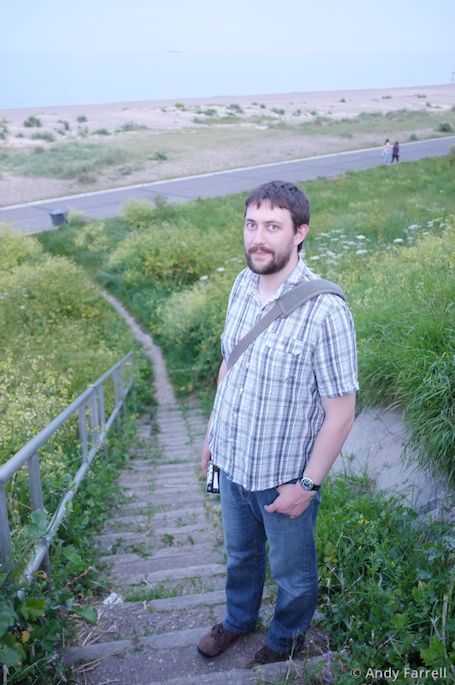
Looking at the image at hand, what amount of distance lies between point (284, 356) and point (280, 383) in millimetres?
114

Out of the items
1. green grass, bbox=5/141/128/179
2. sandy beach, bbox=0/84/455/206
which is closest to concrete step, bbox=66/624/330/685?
sandy beach, bbox=0/84/455/206

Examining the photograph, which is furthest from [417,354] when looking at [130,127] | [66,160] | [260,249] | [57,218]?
[130,127]

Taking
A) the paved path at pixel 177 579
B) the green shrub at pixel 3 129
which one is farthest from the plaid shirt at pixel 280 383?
the green shrub at pixel 3 129

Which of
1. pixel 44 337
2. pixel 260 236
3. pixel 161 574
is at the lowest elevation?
pixel 44 337

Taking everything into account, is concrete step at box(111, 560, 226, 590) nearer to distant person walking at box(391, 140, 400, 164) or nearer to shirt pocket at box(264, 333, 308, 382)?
shirt pocket at box(264, 333, 308, 382)

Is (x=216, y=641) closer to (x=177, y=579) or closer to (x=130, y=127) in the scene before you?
(x=177, y=579)

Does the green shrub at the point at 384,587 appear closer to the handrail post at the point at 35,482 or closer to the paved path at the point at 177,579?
the paved path at the point at 177,579

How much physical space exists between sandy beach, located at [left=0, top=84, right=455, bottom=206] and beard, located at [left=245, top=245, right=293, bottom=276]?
30.1 metres

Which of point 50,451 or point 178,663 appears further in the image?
point 50,451

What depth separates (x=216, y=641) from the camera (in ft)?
10.1

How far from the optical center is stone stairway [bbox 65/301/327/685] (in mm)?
2924

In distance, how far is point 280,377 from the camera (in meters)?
2.65

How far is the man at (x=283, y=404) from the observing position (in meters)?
2.60

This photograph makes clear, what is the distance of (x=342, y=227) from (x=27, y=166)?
27882 millimetres
